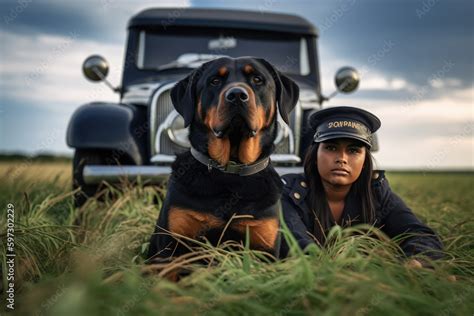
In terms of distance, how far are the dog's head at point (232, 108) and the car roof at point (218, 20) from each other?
3056mm

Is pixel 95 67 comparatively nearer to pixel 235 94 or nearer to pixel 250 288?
pixel 235 94

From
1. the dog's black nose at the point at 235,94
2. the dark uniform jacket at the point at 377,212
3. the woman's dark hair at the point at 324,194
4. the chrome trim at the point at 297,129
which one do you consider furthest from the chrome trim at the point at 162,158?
the dog's black nose at the point at 235,94

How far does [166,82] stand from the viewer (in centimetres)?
534

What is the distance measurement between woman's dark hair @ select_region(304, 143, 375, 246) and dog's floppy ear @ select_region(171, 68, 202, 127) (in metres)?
1.03

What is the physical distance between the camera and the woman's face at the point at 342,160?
3416 mm

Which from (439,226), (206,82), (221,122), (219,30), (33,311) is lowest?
(439,226)

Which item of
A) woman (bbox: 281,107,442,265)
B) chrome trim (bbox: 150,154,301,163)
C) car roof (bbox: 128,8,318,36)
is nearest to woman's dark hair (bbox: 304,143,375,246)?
woman (bbox: 281,107,442,265)

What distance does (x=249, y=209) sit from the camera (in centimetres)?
272

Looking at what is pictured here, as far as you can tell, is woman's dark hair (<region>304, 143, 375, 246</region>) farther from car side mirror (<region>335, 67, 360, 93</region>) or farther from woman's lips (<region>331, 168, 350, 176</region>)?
car side mirror (<region>335, 67, 360, 93</region>)

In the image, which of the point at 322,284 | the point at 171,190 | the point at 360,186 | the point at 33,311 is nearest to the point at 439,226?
the point at 360,186

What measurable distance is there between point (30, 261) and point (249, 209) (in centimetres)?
109

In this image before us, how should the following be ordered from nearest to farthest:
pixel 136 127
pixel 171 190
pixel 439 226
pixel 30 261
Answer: pixel 30 261 < pixel 171 190 < pixel 439 226 < pixel 136 127

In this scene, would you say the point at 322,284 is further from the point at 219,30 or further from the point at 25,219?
the point at 219,30

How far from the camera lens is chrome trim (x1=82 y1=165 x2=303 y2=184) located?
488cm
